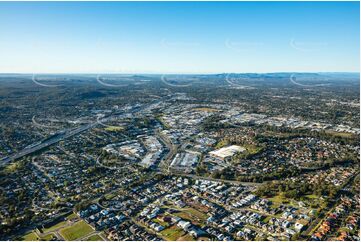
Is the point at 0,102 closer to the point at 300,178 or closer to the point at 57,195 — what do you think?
the point at 57,195

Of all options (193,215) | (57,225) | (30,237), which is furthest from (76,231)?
(193,215)

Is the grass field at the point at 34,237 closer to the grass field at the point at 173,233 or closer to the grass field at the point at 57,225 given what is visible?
the grass field at the point at 57,225

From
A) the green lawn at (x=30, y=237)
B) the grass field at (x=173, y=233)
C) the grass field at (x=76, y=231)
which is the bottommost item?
the green lawn at (x=30, y=237)

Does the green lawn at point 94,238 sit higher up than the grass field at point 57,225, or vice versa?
the green lawn at point 94,238

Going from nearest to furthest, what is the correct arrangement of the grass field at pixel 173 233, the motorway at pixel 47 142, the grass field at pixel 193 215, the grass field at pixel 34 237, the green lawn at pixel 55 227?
the grass field at pixel 173 233 < the grass field at pixel 34 237 < the green lawn at pixel 55 227 < the grass field at pixel 193 215 < the motorway at pixel 47 142

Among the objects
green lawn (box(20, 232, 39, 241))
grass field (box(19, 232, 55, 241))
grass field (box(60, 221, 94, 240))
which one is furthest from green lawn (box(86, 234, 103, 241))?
green lawn (box(20, 232, 39, 241))

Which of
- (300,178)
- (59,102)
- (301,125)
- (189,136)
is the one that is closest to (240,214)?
(300,178)

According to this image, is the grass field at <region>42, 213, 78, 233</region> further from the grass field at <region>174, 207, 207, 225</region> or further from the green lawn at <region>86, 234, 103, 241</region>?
the grass field at <region>174, 207, 207, 225</region>

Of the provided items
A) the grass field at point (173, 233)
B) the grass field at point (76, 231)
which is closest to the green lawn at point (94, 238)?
the grass field at point (76, 231)
